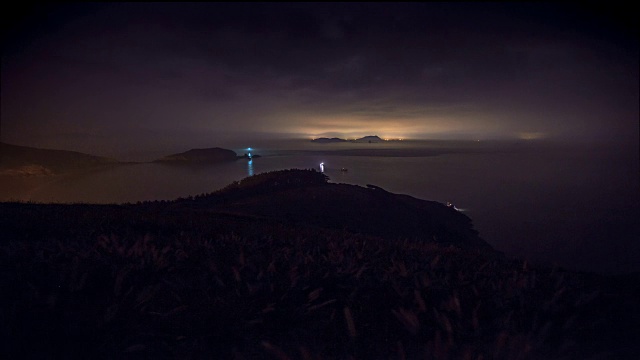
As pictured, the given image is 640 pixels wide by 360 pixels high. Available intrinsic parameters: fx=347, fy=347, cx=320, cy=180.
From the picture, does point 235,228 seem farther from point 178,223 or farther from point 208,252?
point 208,252

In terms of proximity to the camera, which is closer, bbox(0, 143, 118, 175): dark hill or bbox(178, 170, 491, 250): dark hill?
bbox(178, 170, 491, 250): dark hill

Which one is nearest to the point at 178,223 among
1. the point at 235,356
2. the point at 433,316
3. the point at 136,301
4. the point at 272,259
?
the point at 272,259

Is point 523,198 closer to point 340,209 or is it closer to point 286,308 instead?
point 340,209

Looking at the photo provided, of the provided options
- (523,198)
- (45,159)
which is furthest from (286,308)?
(45,159)

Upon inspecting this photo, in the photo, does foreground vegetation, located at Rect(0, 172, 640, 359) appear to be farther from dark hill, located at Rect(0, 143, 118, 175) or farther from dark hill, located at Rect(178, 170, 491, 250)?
dark hill, located at Rect(0, 143, 118, 175)

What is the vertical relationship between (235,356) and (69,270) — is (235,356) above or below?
below

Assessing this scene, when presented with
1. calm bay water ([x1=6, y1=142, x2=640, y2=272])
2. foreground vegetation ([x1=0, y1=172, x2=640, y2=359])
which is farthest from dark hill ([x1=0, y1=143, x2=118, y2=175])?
foreground vegetation ([x1=0, y1=172, x2=640, y2=359])
